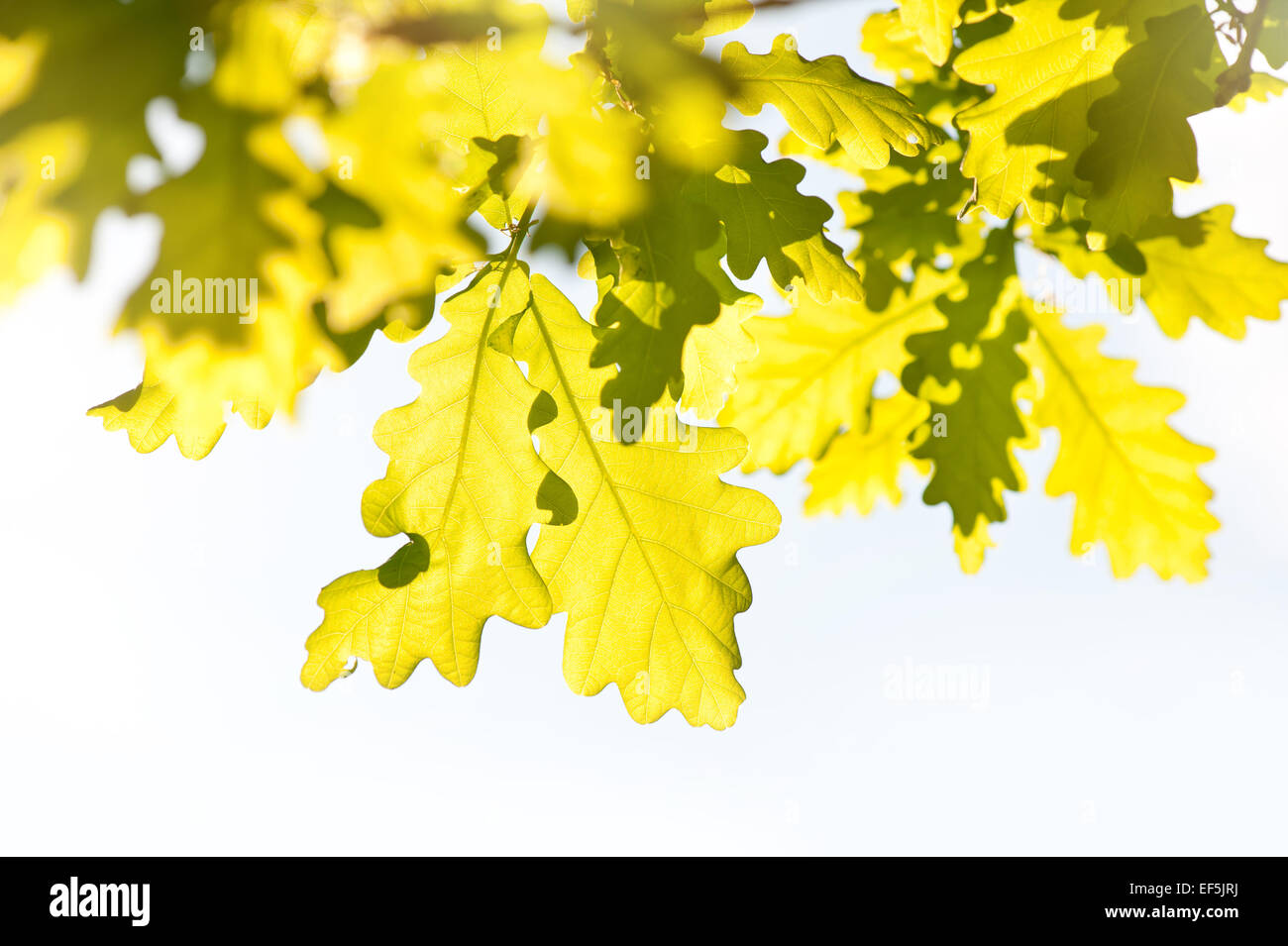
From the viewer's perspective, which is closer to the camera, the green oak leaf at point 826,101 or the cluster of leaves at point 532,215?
the cluster of leaves at point 532,215

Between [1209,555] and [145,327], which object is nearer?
[145,327]

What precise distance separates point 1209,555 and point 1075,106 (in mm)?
1248

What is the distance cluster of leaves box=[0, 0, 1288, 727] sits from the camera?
3.51 feet

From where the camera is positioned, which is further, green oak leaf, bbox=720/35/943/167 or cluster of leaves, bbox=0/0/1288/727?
green oak leaf, bbox=720/35/943/167

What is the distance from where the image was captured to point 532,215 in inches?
58.0

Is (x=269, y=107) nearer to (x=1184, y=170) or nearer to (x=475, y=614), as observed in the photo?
(x=475, y=614)

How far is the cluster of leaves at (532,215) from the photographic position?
3.51ft

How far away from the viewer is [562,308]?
1586mm

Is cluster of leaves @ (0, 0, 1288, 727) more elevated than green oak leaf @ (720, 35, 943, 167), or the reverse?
green oak leaf @ (720, 35, 943, 167)

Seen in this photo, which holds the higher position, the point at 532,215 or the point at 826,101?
the point at 826,101

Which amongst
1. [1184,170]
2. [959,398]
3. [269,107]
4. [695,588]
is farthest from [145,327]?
[959,398]

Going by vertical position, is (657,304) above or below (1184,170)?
below

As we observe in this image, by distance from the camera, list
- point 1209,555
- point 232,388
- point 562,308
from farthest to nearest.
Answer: point 1209,555 → point 562,308 → point 232,388

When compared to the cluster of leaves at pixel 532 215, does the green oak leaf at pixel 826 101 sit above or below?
above
